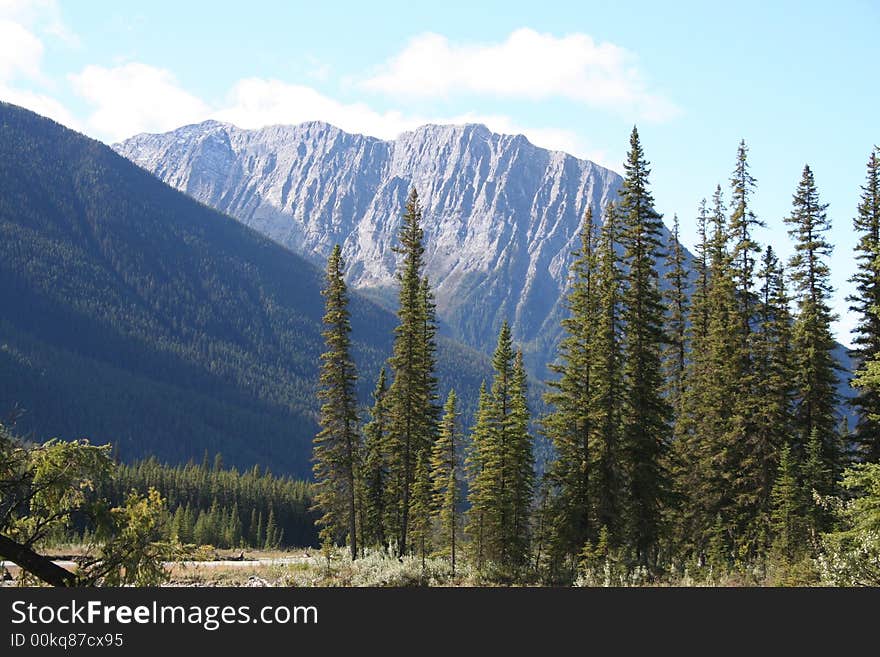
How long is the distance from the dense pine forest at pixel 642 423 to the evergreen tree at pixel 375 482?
640 cm

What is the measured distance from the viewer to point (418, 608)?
344 inches

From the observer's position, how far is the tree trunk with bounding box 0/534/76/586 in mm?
8203

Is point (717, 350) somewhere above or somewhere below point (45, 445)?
above

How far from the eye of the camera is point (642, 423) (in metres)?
30.8

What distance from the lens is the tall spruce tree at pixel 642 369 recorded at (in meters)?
30.5

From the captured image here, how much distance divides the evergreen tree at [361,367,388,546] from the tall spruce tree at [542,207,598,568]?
1713cm

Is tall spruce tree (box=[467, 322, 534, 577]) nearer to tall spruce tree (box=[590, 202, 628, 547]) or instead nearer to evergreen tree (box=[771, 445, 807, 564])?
tall spruce tree (box=[590, 202, 628, 547])

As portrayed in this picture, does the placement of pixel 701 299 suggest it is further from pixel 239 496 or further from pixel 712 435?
pixel 239 496

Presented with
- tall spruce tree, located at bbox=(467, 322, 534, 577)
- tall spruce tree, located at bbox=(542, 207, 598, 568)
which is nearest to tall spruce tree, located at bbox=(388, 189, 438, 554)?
tall spruce tree, located at bbox=(467, 322, 534, 577)

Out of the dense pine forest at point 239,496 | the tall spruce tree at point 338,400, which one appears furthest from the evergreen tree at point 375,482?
the dense pine forest at point 239,496

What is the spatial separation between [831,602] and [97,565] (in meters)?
9.09

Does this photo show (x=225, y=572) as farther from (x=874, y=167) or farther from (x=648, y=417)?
(x=874, y=167)

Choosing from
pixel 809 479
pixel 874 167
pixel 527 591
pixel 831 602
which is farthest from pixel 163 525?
pixel 874 167

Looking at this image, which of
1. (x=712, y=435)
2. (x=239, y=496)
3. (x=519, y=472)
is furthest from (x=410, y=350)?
(x=239, y=496)
